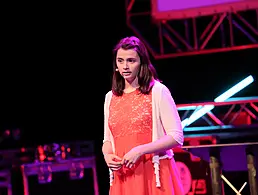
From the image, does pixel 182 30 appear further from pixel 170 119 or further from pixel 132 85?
pixel 170 119

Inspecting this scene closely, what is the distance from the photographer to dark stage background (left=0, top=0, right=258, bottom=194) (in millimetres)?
6199

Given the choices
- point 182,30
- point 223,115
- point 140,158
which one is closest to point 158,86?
point 140,158

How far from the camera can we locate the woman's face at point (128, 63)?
99.5 inches

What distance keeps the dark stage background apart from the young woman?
11.5 ft

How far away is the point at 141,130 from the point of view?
8.25ft

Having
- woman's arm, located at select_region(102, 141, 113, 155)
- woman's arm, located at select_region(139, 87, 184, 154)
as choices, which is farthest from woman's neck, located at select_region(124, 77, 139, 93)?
woman's arm, located at select_region(102, 141, 113, 155)

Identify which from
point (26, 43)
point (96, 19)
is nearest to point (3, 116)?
point (26, 43)

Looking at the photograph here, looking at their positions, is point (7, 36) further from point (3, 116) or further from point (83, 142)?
point (83, 142)

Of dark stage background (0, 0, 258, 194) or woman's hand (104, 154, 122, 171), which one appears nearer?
woman's hand (104, 154, 122, 171)

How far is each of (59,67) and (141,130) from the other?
3.93 meters

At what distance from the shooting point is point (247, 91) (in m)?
5.82

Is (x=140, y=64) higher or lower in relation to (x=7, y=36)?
lower

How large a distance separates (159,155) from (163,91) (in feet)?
0.91

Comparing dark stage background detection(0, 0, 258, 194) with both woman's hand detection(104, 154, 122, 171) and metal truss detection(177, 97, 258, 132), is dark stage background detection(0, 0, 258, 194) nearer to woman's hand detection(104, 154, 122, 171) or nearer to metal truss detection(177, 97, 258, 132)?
metal truss detection(177, 97, 258, 132)
